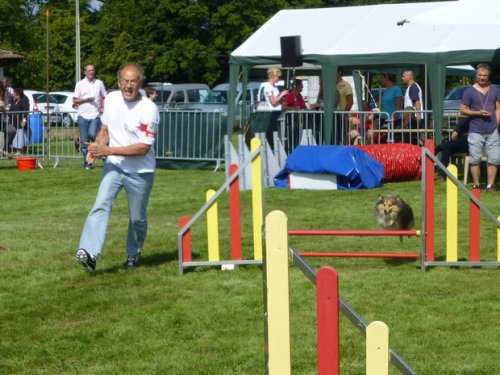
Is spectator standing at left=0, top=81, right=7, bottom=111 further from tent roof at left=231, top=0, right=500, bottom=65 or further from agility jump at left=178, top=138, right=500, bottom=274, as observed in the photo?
agility jump at left=178, top=138, right=500, bottom=274

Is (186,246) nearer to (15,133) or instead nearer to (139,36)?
(15,133)

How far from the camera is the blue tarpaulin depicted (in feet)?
57.6

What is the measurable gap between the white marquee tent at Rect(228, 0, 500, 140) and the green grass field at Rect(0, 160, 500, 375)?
622 centimetres

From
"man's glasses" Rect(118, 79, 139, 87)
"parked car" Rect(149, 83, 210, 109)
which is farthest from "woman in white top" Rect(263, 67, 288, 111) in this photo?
"parked car" Rect(149, 83, 210, 109)

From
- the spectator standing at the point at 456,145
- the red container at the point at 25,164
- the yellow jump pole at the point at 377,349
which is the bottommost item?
the yellow jump pole at the point at 377,349

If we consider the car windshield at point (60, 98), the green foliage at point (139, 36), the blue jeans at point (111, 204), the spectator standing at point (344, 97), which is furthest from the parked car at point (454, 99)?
the green foliage at point (139, 36)

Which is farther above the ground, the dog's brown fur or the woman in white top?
the woman in white top

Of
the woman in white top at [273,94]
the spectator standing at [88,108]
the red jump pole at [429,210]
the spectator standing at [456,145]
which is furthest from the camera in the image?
the woman in white top at [273,94]

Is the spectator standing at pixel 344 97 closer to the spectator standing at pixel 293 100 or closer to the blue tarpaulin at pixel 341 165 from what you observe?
the spectator standing at pixel 293 100

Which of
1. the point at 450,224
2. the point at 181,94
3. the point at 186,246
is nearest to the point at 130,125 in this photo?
the point at 186,246

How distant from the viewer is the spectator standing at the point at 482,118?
16.4m

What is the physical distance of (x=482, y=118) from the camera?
1648 centimetres

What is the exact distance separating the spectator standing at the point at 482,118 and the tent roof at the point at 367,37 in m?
2.33

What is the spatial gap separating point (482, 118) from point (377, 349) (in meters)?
12.9
